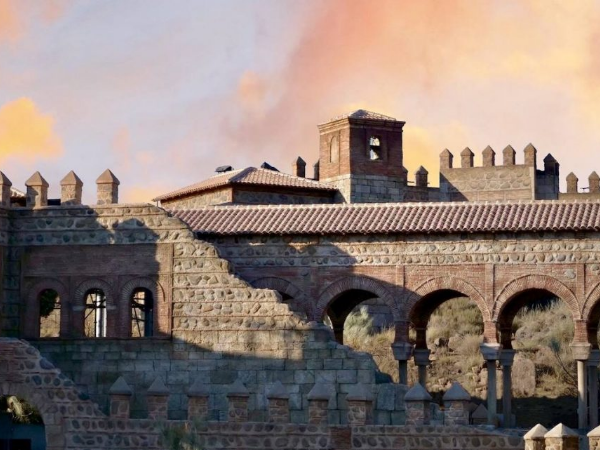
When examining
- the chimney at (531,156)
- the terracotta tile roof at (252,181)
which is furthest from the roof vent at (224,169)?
the chimney at (531,156)

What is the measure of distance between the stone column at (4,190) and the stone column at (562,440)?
17201 mm

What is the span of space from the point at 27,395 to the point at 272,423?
5214 millimetres

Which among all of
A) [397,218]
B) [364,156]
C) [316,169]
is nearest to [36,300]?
[397,218]

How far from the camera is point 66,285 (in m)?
38.4

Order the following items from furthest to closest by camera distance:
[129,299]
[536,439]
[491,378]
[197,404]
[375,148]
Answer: [375,148] → [491,378] → [129,299] → [197,404] → [536,439]

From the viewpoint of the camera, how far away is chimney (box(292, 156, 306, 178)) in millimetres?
57938

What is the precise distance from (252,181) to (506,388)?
44.4ft

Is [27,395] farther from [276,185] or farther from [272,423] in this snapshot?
[276,185]

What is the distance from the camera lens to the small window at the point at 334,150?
56.2 metres

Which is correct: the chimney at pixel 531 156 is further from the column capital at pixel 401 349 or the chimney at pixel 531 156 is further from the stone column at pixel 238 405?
the stone column at pixel 238 405

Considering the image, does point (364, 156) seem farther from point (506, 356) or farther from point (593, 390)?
point (593, 390)

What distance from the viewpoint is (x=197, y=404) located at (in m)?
33.9

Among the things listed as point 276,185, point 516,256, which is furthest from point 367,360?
point 276,185

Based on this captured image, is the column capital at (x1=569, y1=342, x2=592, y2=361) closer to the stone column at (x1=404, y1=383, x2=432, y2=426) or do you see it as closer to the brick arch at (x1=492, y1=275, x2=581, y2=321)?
the brick arch at (x1=492, y1=275, x2=581, y2=321)
